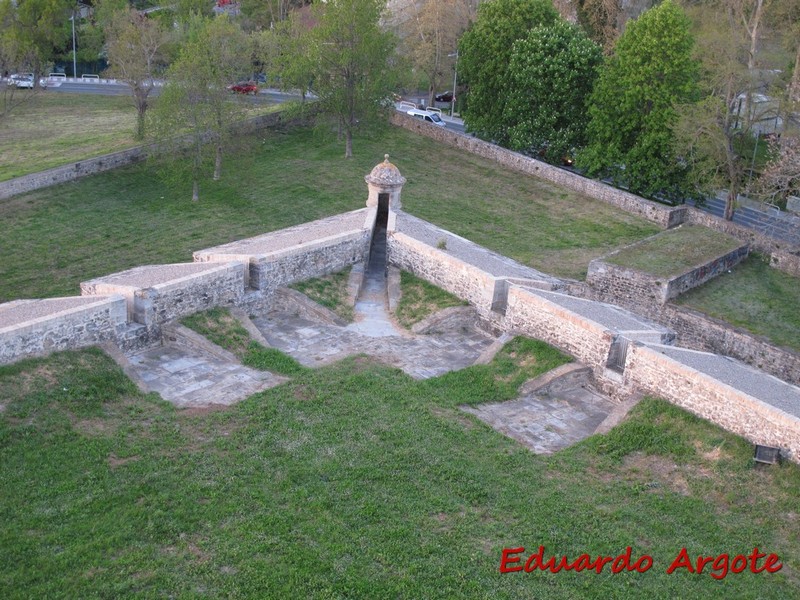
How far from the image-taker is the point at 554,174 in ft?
120

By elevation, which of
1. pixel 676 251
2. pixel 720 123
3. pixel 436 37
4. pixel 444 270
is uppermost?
pixel 436 37

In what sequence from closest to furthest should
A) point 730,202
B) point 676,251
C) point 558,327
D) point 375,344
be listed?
point 558,327
point 375,344
point 676,251
point 730,202

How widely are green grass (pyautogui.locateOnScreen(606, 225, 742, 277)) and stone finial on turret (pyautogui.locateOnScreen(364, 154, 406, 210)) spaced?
7.29 metres

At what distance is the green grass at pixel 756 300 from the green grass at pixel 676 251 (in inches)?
31.2

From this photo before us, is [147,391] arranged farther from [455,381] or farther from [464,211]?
[464,211]

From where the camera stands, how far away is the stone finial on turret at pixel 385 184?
25156 millimetres

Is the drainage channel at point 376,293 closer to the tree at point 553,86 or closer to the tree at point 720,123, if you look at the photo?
the tree at point 720,123

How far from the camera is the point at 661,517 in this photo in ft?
46.1

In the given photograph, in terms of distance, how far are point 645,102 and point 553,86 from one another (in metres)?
4.53

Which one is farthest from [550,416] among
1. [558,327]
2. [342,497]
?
[342,497]

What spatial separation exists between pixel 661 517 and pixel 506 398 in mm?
4888

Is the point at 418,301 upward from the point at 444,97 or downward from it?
downward

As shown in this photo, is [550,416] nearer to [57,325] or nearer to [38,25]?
[57,325]

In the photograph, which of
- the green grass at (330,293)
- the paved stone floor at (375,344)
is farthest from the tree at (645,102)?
the green grass at (330,293)
